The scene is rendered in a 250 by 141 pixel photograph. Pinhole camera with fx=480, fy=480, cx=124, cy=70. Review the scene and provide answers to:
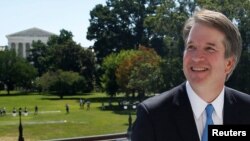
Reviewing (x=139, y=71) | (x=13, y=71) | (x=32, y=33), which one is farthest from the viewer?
(x=32, y=33)

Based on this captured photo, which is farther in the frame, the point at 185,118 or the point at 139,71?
the point at 139,71

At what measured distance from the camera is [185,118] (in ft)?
7.43

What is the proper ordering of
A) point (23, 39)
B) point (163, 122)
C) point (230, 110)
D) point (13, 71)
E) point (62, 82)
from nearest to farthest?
1. point (163, 122)
2. point (230, 110)
3. point (62, 82)
4. point (13, 71)
5. point (23, 39)

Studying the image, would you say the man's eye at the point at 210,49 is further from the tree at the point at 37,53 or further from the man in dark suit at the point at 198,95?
the tree at the point at 37,53

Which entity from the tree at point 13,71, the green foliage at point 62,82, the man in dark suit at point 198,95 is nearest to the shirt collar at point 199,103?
the man in dark suit at point 198,95

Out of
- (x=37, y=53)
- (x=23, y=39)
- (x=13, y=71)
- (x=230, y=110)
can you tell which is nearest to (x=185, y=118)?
(x=230, y=110)

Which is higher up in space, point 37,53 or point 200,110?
point 37,53

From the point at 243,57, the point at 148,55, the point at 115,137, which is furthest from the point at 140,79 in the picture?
the point at 115,137

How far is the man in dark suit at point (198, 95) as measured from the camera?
2.23 m

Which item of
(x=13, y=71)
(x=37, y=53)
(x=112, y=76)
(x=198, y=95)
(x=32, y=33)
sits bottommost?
(x=112, y=76)

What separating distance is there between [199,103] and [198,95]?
0.13 feet

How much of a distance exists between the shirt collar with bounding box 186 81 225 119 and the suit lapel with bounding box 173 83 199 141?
0.02 meters

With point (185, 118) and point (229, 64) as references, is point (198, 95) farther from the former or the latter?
point (229, 64)

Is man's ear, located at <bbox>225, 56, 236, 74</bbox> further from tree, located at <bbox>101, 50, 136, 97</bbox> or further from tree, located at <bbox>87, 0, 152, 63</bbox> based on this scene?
tree, located at <bbox>87, 0, 152, 63</bbox>
